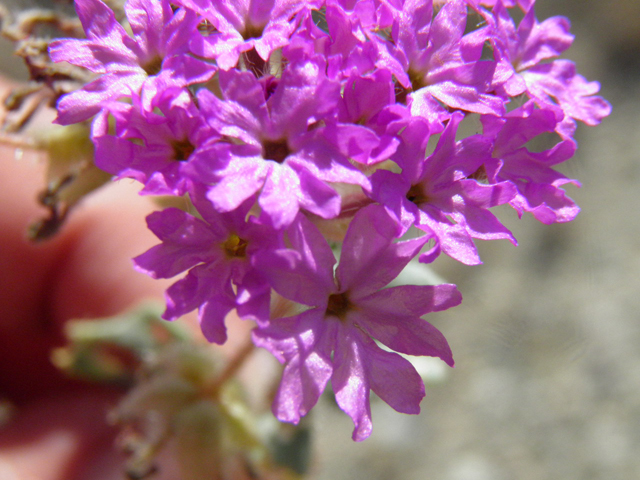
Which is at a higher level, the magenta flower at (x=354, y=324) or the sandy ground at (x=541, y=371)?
the magenta flower at (x=354, y=324)

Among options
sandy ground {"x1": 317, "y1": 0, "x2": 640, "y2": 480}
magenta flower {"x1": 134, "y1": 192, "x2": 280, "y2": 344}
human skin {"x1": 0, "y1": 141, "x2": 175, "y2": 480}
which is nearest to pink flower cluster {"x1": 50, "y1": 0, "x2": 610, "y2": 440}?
magenta flower {"x1": 134, "y1": 192, "x2": 280, "y2": 344}

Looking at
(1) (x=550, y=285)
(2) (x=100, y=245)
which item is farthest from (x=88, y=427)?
(1) (x=550, y=285)

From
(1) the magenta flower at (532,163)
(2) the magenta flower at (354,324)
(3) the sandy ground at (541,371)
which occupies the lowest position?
(3) the sandy ground at (541,371)

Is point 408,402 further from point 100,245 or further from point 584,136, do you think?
point 584,136

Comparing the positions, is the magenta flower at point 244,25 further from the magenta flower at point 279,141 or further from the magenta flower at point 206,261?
the magenta flower at point 206,261

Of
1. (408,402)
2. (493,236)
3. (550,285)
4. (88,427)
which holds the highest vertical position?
(493,236)

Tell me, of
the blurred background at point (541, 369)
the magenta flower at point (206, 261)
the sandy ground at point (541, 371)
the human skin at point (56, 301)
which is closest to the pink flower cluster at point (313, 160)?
the magenta flower at point (206, 261)

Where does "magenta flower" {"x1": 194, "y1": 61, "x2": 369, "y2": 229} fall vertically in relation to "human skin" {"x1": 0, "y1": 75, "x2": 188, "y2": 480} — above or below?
above

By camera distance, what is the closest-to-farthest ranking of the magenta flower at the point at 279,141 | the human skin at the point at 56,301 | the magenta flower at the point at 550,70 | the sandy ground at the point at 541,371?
the magenta flower at the point at 279,141
the magenta flower at the point at 550,70
the human skin at the point at 56,301
the sandy ground at the point at 541,371

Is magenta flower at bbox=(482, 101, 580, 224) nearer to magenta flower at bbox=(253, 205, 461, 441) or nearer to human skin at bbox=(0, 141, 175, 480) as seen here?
magenta flower at bbox=(253, 205, 461, 441)
